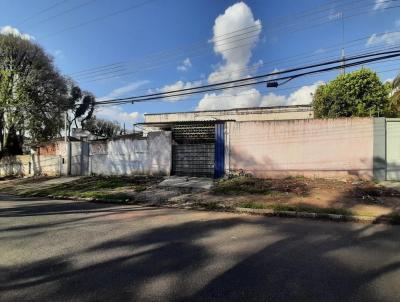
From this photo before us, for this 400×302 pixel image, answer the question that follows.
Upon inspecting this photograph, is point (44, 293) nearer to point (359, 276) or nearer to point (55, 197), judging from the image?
point (359, 276)

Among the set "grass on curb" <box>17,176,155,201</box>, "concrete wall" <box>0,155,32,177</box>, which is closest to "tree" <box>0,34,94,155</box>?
"concrete wall" <box>0,155,32,177</box>

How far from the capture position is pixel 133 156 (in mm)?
20297

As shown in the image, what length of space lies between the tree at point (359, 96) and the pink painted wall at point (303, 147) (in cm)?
623

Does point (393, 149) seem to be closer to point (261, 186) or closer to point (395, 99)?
point (261, 186)

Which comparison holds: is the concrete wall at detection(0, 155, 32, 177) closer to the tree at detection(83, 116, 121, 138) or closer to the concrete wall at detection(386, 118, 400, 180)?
the concrete wall at detection(386, 118, 400, 180)

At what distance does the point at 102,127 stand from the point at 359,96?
152 ft

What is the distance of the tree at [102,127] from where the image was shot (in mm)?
55647

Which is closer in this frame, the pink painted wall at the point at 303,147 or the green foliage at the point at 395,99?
the pink painted wall at the point at 303,147

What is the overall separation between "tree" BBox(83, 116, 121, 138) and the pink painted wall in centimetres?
4192

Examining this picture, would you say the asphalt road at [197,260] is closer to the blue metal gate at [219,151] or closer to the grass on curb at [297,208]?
the grass on curb at [297,208]

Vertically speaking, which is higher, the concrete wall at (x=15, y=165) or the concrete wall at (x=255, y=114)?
the concrete wall at (x=255, y=114)

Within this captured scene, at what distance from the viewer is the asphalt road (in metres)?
4.32

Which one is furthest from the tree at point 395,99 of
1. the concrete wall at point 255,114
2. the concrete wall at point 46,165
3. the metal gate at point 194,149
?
the concrete wall at point 46,165

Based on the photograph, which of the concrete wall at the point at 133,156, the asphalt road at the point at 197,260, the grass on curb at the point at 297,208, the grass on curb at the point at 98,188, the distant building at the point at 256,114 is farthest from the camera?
the distant building at the point at 256,114
